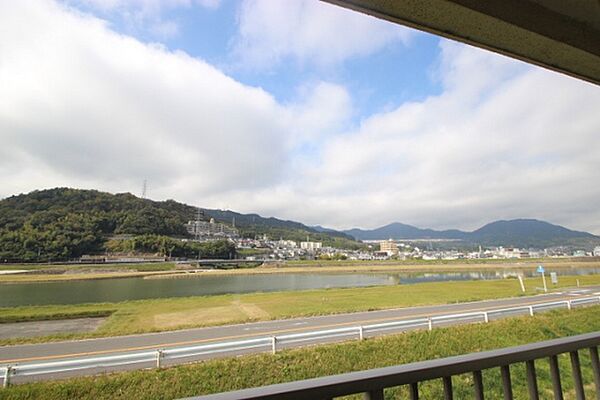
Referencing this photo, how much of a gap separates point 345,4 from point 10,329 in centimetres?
1099

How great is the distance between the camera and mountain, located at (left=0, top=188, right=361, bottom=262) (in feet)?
105

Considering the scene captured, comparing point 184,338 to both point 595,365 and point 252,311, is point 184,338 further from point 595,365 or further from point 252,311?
point 595,365

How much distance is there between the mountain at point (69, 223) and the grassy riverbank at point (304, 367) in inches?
1439

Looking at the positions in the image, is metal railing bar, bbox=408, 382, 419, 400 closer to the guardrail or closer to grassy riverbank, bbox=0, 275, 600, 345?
the guardrail

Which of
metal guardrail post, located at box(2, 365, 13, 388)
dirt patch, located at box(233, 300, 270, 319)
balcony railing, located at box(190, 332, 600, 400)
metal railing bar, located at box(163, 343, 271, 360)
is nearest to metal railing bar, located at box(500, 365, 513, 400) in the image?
balcony railing, located at box(190, 332, 600, 400)

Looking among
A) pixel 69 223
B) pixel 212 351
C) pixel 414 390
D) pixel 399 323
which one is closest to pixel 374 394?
pixel 414 390

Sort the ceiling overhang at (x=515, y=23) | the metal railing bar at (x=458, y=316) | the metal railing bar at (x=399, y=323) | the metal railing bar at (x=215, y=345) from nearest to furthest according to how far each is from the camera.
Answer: the ceiling overhang at (x=515, y=23) → the metal railing bar at (x=215, y=345) → the metal railing bar at (x=399, y=323) → the metal railing bar at (x=458, y=316)

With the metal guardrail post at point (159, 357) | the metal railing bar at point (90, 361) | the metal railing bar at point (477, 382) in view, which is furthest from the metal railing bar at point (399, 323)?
the metal railing bar at point (477, 382)

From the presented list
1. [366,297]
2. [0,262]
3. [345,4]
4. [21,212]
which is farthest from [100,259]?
[345,4]

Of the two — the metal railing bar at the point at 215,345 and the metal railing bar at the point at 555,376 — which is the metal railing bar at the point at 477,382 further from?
the metal railing bar at the point at 215,345

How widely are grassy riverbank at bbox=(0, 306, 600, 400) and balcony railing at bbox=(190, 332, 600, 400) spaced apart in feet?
9.06

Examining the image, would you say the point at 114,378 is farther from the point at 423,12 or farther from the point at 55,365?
the point at 423,12

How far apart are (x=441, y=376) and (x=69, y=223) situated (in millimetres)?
45988

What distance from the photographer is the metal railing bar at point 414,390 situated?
644 mm
